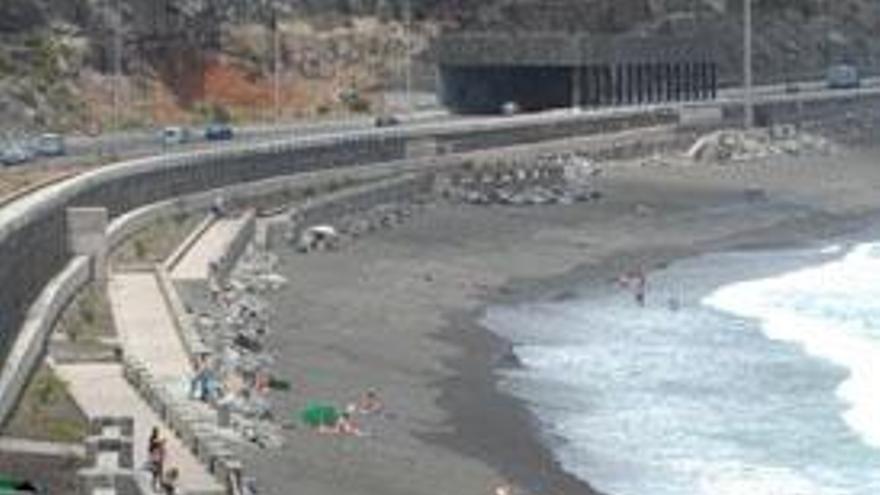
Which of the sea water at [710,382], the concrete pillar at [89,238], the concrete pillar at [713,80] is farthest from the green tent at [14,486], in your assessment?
the concrete pillar at [713,80]


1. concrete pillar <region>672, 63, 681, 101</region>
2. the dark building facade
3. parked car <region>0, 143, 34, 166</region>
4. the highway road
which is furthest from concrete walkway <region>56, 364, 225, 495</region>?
concrete pillar <region>672, 63, 681, 101</region>

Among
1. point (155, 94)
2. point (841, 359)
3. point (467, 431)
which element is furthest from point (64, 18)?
point (467, 431)

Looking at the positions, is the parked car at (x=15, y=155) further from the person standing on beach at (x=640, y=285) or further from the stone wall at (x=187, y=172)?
the person standing on beach at (x=640, y=285)

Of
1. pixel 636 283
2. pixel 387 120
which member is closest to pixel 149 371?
pixel 636 283

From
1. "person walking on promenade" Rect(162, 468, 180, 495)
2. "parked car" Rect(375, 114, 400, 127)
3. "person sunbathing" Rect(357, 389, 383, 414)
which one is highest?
"parked car" Rect(375, 114, 400, 127)

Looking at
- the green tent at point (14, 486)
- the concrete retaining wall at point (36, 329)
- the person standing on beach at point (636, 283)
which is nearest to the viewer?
the green tent at point (14, 486)

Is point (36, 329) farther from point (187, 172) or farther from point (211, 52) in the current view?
point (211, 52)

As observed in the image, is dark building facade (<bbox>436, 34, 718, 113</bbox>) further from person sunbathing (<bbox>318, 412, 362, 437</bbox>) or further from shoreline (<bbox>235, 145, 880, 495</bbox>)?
person sunbathing (<bbox>318, 412, 362, 437</bbox>)

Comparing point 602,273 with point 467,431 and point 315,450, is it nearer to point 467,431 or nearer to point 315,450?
point 467,431
